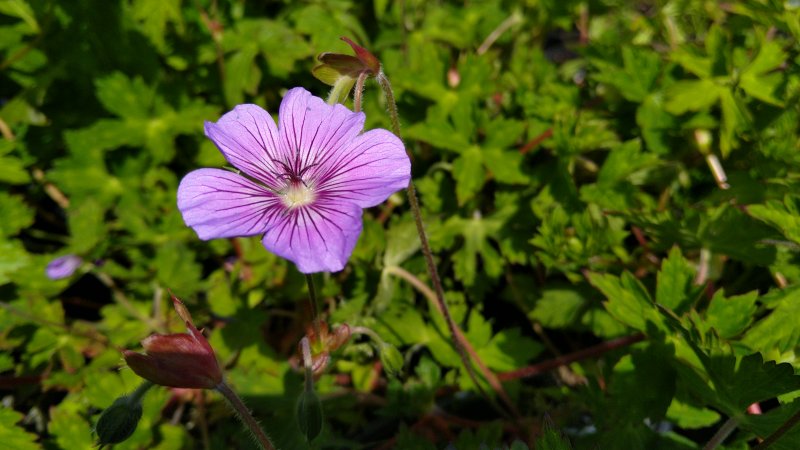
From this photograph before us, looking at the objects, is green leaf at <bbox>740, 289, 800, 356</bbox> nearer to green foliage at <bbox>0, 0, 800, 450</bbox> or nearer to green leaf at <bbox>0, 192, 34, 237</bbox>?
green foliage at <bbox>0, 0, 800, 450</bbox>

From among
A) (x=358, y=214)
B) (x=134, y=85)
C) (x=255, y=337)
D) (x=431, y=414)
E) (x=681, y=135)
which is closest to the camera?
(x=358, y=214)

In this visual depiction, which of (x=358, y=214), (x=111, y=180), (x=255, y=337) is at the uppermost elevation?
(x=358, y=214)

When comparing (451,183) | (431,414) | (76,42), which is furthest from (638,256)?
(76,42)

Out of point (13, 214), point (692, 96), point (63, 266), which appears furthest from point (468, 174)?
point (13, 214)

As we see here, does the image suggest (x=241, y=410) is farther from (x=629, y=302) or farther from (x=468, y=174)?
(x=468, y=174)

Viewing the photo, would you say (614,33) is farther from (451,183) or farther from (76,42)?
(76,42)

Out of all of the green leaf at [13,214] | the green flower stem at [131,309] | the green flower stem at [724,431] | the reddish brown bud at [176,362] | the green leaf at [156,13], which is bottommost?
the green flower stem at [131,309]

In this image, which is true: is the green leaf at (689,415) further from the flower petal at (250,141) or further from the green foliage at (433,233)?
the flower petal at (250,141)

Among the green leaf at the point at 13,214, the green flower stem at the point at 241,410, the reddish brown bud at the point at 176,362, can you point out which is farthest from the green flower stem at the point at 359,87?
the green leaf at the point at 13,214
